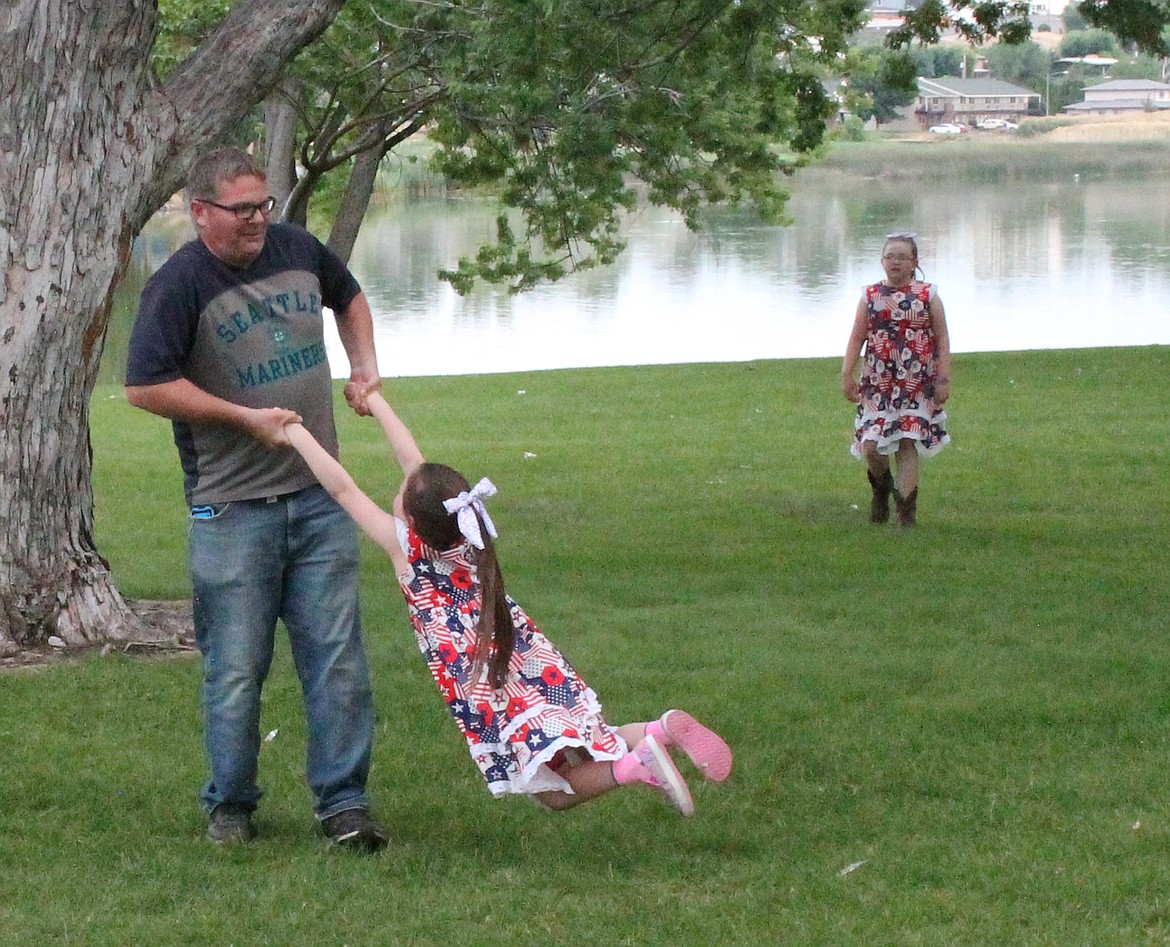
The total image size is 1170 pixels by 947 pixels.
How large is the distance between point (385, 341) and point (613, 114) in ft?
38.3

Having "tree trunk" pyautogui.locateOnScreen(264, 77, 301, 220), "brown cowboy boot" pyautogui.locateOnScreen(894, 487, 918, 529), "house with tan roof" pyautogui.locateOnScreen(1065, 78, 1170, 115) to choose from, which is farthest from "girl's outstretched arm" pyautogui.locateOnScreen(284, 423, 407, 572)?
"house with tan roof" pyautogui.locateOnScreen(1065, 78, 1170, 115)

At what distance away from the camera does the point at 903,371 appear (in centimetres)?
916

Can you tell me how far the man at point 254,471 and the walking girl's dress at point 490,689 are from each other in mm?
326

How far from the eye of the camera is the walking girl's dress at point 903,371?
9.09 m

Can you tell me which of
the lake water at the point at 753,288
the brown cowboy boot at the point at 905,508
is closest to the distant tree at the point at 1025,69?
the lake water at the point at 753,288

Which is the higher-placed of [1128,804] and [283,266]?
[283,266]

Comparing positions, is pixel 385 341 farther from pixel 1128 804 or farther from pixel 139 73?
pixel 1128 804

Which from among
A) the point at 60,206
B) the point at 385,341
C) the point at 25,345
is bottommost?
the point at 385,341

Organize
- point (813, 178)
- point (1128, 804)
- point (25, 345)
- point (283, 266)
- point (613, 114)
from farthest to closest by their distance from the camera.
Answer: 1. point (813, 178)
2. point (613, 114)
3. point (25, 345)
4. point (1128, 804)
5. point (283, 266)

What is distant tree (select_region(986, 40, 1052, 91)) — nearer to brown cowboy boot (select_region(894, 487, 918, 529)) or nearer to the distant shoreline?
the distant shoreline

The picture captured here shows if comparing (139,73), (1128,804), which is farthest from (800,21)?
(1128,804)

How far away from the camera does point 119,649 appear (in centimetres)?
679

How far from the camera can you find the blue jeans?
4453 millimetres

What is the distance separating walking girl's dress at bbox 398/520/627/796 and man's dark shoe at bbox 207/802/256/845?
2.46 feet
